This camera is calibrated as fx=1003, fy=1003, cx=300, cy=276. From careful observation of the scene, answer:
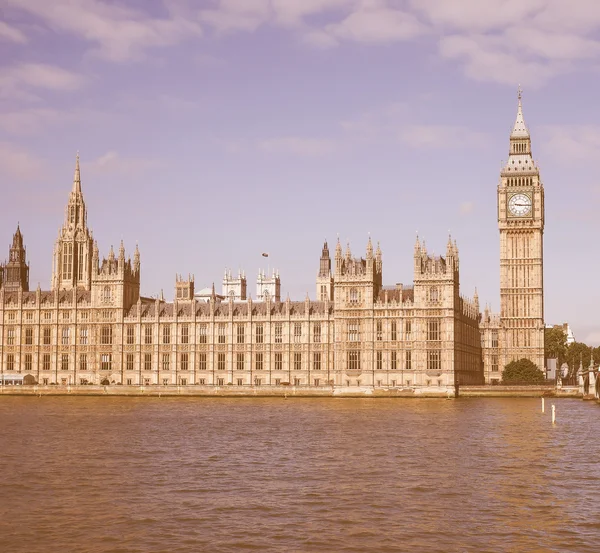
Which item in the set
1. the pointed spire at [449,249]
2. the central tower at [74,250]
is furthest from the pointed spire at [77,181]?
the pointed spire at [449,249]

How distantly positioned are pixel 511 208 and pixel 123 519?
5204 inches

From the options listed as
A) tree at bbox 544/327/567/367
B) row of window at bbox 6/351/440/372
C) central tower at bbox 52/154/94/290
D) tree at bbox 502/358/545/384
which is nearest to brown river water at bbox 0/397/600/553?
row of window at bbox 6/351/440/372

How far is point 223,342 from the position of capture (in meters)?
143

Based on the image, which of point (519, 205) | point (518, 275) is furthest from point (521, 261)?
point (519, 205)

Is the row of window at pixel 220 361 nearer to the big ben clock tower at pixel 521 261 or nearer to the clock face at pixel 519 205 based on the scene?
the big ben clock tower at pixel 521 261

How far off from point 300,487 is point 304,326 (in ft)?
315

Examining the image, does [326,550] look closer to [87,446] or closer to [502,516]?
[502,516]

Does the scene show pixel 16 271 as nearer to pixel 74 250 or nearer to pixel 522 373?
pixel 74 250

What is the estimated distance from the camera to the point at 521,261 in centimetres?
15738

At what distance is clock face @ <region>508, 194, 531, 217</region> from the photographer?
15938 cm

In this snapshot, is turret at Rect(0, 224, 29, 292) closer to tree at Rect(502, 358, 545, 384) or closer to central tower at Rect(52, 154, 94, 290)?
central tower at Rect(52, 154, 94, 290)

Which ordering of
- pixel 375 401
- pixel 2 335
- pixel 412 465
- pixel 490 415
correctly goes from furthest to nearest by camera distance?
pixel 2 335 → pixel 375 401 → pixel 490 415 → pixel 412 465

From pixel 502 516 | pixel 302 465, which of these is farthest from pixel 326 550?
pixel 302 465

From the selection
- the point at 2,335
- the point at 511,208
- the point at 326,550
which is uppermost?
the point at 511,208
